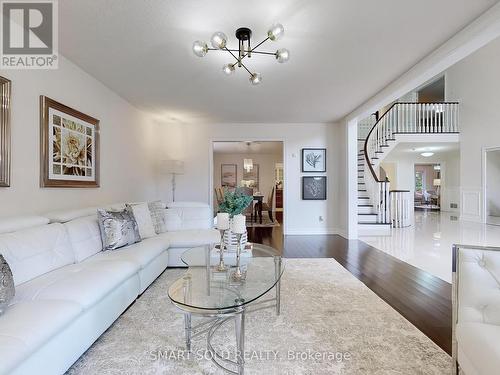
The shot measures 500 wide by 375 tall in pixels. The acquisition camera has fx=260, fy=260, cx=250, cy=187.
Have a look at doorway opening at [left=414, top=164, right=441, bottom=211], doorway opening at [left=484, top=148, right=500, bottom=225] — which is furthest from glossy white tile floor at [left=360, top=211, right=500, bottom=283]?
doorway opening at [left=414, top=164, right=441, bottom=211]

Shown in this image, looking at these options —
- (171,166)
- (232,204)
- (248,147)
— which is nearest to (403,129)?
(248,147)

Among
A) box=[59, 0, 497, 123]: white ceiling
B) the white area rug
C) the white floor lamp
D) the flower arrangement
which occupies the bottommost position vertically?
the white area rug

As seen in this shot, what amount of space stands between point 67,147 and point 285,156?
4172 mm

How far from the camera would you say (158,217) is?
3.77 metres

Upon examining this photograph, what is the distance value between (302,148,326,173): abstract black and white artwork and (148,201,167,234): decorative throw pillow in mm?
3363

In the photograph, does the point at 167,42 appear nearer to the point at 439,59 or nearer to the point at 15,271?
the point at 15,271

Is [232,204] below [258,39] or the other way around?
below

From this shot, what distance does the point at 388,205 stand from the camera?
20.6ft

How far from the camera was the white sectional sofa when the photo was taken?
126cm

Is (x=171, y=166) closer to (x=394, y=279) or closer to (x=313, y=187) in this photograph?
(x=313, y=187)

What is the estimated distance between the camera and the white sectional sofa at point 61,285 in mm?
1259

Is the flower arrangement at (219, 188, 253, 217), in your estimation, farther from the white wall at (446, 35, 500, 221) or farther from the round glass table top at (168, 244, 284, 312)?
the white wall at (446, 35, 500, 221)

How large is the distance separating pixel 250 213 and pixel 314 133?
3.26m

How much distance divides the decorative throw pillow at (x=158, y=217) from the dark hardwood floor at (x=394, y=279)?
194 cm
